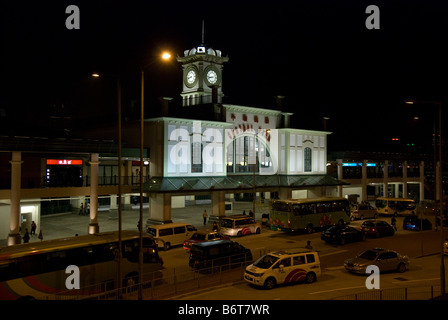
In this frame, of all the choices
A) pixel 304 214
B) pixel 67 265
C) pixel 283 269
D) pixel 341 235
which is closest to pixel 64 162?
pixel 304 214

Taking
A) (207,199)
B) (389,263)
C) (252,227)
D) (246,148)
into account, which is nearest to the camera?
(389,263)

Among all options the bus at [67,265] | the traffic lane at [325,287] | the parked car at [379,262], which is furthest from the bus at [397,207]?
the bus at [67,265]

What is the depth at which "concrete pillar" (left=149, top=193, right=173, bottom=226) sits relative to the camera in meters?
39.5

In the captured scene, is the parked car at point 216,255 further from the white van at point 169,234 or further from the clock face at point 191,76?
the clock face at point 191,76

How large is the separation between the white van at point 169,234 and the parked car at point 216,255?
790cm

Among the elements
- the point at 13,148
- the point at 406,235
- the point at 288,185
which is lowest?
the point at 406,235

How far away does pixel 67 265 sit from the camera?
18594 mm

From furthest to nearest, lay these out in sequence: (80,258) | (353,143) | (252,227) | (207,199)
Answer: (353,143) < (207,199) < (252,227) < (80,258)

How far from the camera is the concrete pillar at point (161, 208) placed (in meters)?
39.5

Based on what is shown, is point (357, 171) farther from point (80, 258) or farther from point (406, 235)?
point (80, 258)

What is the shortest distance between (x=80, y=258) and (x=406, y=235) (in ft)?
104

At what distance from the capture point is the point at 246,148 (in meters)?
48.5

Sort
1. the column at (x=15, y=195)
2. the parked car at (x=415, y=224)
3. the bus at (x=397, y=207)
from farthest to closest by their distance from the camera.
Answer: the bus at (x=397, y=207) → the parked car at (x=415, y=224) → the column at (x=15, y=195)

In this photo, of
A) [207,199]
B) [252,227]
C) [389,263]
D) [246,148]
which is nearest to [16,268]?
[389,263]
